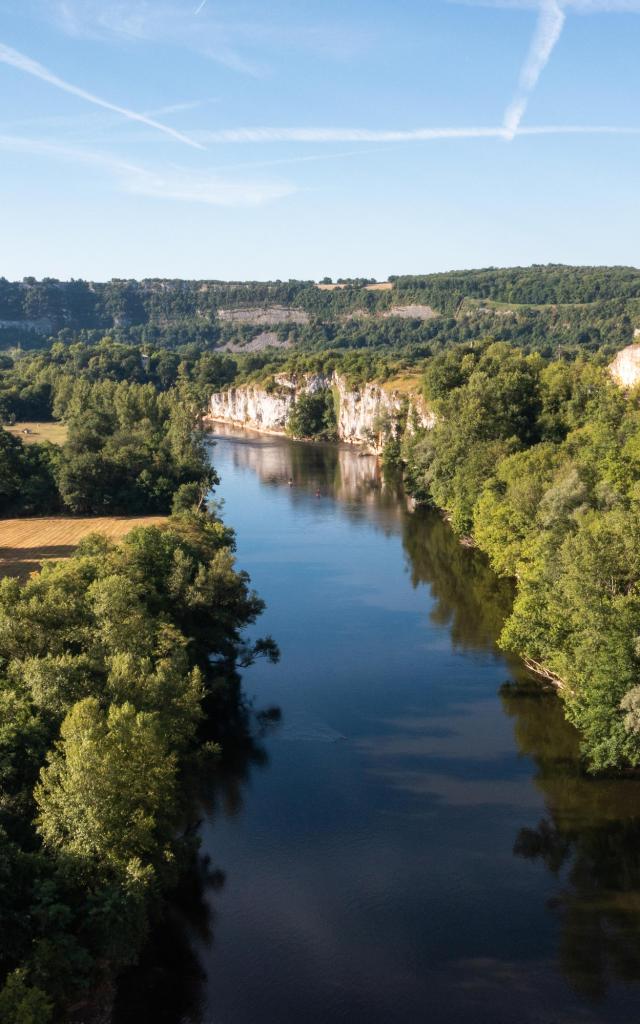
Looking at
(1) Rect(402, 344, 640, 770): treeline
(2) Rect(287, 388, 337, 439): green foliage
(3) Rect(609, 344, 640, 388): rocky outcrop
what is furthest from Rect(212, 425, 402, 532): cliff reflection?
(3) Rect(609, 344, 640, 388): rocky outcrop

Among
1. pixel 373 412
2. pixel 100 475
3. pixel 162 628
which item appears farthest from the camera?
pixel 373 412

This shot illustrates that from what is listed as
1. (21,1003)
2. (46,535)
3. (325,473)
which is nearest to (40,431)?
(325,473)

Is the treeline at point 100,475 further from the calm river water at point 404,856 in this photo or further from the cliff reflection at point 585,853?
the cliff reflection at point 585,853

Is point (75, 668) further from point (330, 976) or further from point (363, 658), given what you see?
point (363, 658)

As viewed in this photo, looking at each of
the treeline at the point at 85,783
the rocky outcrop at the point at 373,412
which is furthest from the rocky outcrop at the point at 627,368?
the treeline at the point at 85,783

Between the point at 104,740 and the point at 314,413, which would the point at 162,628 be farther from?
the point at 314,413

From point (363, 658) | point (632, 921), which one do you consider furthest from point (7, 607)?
point (632, 921)
